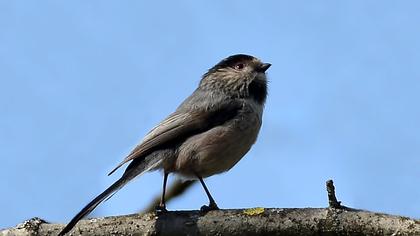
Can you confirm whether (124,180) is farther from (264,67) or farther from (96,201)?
(264,67)

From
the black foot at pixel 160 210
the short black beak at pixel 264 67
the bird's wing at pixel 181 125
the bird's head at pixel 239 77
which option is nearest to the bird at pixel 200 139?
the bird's wing at pixel 181 125

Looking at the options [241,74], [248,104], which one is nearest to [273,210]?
[248,104]

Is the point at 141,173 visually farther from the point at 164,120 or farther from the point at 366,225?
the point at 366,225

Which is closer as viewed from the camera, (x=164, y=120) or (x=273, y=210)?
(x=273, y=210)

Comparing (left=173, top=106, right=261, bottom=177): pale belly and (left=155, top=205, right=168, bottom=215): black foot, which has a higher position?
(left=173, top=106, right=261, bottom=177): pale belly

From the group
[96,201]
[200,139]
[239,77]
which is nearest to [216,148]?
[200,139]

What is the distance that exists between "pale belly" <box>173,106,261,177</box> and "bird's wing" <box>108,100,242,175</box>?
98 mm

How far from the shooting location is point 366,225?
436cm

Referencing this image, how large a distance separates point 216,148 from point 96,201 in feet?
5.43

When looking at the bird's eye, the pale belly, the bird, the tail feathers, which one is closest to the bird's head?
the bird's eye

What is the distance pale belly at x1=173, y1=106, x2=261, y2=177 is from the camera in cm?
646

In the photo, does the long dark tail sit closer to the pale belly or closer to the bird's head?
the pale belly

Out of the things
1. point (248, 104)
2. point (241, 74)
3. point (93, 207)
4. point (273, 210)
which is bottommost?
point (273, 210)

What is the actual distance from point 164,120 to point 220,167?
0.81 metres
